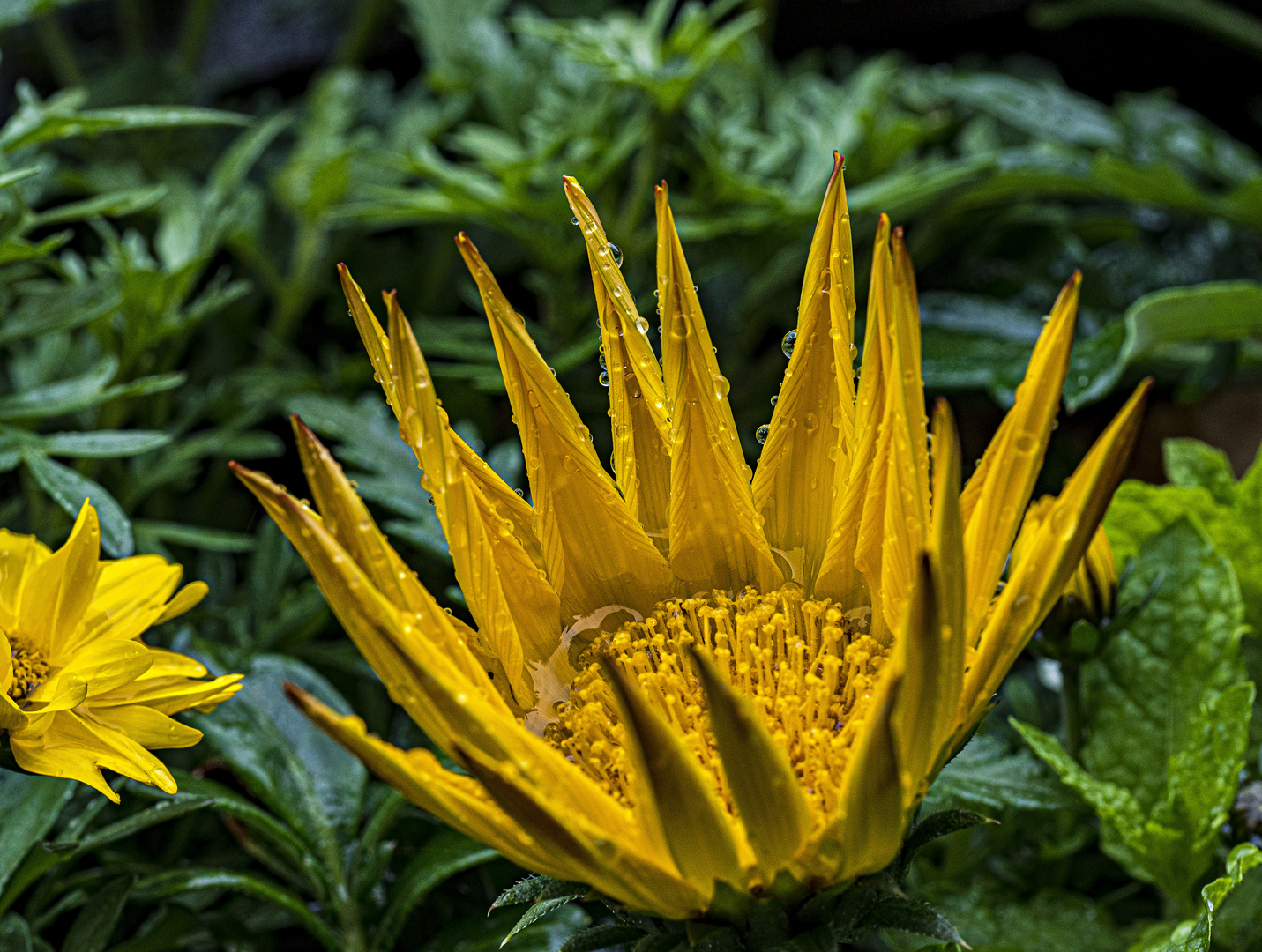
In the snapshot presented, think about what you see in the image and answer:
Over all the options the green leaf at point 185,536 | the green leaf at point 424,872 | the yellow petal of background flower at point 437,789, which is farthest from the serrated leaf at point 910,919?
the green leaf at point 185,536

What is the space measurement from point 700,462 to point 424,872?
→ 0.94 ft

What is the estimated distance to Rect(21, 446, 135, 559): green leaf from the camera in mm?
653

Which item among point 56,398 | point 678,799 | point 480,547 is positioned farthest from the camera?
point 56,398

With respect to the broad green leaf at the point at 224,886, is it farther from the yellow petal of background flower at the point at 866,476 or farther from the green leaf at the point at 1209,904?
the green leaf at the point at 1209,904

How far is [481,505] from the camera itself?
0.54m

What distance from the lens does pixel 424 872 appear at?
64 cm

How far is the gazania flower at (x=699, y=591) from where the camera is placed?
391 millimetres

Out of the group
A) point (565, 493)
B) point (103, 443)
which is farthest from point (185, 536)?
point (565, 493)

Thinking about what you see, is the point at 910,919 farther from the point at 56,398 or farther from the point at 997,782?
the point at 56,398

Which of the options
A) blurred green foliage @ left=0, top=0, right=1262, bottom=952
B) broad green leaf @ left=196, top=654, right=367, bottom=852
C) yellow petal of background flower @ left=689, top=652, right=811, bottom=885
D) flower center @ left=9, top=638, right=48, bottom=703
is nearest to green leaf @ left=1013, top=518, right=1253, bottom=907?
blurred green foliage @ left=0, top=0, right=1262, bottom=952

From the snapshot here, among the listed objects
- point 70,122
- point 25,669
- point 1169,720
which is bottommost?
point 1169,720

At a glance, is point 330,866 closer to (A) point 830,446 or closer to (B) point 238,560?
(A) point 830,446

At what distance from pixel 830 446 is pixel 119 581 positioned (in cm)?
37

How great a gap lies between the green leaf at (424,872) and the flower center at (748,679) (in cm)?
13
